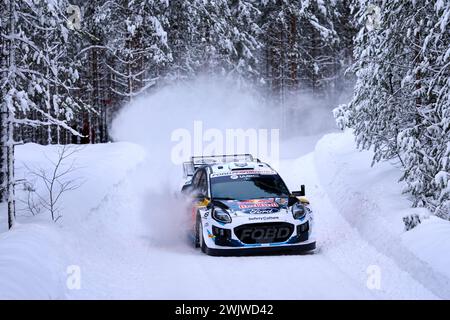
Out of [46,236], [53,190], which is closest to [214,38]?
[53,190]

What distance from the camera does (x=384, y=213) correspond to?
12492mm

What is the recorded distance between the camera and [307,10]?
37.3m

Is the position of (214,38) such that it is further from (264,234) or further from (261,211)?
(264,234)

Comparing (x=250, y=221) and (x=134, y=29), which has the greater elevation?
(x=134, y=29)

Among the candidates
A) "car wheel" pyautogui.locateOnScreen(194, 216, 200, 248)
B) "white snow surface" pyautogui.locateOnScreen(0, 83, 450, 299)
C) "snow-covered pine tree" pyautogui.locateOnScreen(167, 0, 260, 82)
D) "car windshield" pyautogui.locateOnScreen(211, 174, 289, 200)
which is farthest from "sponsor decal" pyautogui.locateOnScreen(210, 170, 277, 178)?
"snow-covered pine tree" pyautogui.locateOnScreen(167, 0, 260, 82)

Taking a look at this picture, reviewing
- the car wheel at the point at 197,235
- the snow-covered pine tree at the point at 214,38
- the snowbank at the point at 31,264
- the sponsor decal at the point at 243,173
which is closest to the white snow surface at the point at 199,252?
the snowbank at the point at 31,264

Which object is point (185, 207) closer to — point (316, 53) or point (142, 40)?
point (142, 40)

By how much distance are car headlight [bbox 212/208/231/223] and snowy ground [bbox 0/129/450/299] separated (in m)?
0.72

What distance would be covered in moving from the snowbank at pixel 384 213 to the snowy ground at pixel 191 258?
32 millimetres

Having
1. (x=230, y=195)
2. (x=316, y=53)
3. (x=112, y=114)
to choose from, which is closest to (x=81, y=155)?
(x=230, y=195)

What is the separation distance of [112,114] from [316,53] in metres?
16.7

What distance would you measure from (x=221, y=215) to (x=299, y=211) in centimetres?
142

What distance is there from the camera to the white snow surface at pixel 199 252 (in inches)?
306

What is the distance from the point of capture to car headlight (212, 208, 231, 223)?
1066 cm
